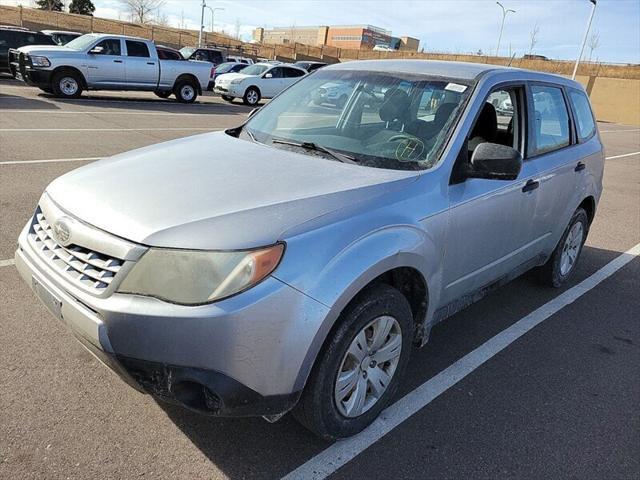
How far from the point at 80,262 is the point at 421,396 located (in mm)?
1966

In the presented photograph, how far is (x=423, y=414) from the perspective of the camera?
2916 millimetres

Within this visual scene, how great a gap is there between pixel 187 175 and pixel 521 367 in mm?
2436

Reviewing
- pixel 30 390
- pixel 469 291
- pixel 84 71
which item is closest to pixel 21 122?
pixel 84 71

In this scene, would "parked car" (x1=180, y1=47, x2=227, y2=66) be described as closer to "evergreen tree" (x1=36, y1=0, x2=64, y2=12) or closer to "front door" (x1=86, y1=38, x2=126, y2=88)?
"front door" (x1=86, y1=38, x2=126, y2=88)

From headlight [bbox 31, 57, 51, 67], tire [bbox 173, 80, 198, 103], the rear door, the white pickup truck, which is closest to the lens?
headlight [bbox 31, 57, 51, 67]

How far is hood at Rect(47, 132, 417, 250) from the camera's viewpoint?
2170mm

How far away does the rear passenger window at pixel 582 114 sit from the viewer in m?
4.68

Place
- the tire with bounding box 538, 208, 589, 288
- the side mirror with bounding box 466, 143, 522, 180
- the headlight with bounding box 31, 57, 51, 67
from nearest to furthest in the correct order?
the side mirror with bounding box 466, 143, 522, 180
the tire with bounding box 538, 208, 589, 288
the headlight with bounding box 31, 57, 51, 67

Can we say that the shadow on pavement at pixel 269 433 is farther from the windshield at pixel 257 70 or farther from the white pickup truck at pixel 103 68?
the windshield at pixel 257 70

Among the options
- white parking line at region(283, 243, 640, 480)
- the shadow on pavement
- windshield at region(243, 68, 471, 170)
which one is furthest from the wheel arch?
white parking line at region(283, 243, 640, 480)

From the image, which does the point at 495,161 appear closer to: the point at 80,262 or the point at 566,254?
the point at 80,262

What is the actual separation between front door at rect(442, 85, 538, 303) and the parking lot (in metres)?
0.55

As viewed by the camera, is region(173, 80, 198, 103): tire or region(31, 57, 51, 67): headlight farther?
region(173, 80, 198, 103): tire

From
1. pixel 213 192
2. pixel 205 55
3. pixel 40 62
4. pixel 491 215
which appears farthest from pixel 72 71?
pixel 491 215
